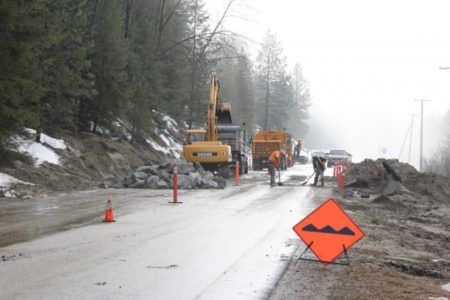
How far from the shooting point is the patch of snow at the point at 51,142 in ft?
79.9

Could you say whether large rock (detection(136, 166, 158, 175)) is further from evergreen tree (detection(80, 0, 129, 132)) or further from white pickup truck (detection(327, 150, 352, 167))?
white pickup truck (detection(327, 150, 352, 167))

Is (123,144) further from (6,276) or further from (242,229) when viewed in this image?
(6,276)

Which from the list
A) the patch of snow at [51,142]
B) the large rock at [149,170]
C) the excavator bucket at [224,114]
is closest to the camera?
the large rock at [149,170]

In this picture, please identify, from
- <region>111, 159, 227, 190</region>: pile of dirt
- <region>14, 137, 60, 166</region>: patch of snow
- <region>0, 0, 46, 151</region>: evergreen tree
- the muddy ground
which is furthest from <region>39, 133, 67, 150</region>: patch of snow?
the muddy ground

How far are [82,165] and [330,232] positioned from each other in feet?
61.0

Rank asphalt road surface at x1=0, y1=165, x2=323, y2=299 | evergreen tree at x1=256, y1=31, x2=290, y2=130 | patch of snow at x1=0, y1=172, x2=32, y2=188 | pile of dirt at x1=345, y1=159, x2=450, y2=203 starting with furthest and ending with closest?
evergreen tree at x1=256, y1=31, x2=290, y2=130, pile of dirt at x1=345, y1=159, x2=450, y2=203, patch of snow at x1=0, y1=172, x2=32, y2=188, asphalt road surface at x1=0, y1=165, x2=323, y2=299

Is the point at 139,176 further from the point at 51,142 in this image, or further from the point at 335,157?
the point at 335,157

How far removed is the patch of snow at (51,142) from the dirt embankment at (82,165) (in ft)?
0.93

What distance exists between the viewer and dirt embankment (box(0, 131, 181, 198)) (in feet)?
65.3

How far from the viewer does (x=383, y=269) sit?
8.02 metres

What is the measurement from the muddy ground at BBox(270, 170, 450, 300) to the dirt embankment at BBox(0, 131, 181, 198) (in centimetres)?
1151

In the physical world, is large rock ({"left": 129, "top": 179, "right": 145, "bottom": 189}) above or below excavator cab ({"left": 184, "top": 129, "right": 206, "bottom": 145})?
below

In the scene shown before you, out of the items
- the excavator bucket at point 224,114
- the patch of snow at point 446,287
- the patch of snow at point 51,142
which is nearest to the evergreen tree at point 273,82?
the excavator bucket at point 224,114

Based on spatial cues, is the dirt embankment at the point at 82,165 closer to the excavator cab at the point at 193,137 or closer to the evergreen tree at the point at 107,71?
the evergreen tree at the point at 107,71
